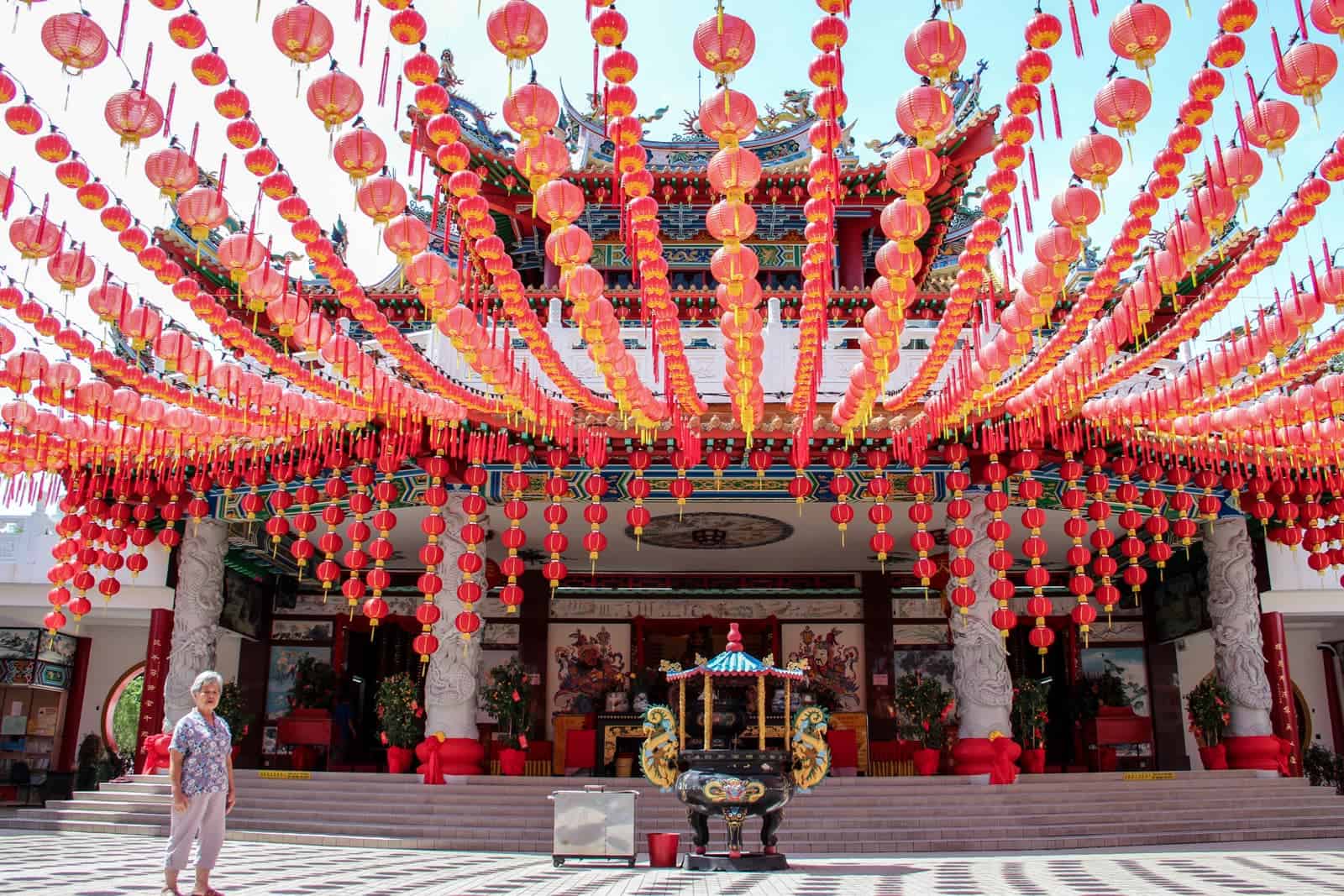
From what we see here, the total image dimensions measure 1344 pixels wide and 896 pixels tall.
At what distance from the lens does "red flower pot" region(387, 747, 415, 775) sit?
38.9 ft

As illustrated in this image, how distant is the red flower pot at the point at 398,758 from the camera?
1184 cm

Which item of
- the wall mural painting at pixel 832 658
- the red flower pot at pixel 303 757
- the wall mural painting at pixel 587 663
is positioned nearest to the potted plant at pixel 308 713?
the red flower pot at pixel 303 757

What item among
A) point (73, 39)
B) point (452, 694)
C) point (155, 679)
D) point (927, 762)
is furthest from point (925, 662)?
point (73, 39)

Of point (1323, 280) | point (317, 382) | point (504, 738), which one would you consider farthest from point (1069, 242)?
point (504, 738)

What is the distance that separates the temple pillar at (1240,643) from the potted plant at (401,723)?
9.18 m

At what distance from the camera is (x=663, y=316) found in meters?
7.88

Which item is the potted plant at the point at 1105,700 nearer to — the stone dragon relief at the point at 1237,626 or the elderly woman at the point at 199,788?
the stone dragon relief at the point at 1237,626

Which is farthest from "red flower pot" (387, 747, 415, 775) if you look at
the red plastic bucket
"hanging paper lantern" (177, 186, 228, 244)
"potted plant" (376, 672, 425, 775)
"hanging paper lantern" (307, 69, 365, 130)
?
"hanging paper lantern" (307, 69, 365, 130)

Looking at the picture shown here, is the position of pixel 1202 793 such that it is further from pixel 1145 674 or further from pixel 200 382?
pixel 200 382

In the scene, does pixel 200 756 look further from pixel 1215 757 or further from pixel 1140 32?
pixel 1215 757

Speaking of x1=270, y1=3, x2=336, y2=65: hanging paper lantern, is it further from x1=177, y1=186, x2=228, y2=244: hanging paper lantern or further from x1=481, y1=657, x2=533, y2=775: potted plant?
x1=481, y1=657, x2=533, y2=775: potted plant

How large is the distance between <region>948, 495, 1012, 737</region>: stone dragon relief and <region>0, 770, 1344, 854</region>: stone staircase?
2.10ft

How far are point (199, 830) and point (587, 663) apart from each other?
36.9ft

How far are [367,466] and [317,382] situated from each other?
8.00ft
